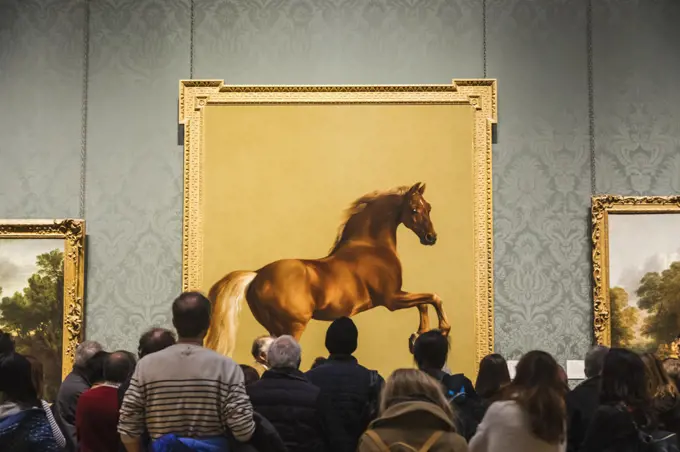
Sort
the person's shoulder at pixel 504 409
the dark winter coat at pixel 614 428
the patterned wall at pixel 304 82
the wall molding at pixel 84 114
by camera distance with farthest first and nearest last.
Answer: the wall molding at pixel 84 114
the patterned wall at pixel 304 82
the dark winter coat at pixel 614 428
the person's shoulder at pixel 504 409

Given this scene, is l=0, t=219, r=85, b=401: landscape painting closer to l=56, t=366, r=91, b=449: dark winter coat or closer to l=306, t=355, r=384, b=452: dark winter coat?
l=56, t=366, r=91, b=449: dark winter coat

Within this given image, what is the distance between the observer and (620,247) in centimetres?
827

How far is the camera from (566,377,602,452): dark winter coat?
17.0 feet

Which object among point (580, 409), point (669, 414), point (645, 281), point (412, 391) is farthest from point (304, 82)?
point (412, 391)

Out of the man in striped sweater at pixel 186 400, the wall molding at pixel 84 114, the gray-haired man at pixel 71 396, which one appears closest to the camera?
the man in striped sweater at pixel 186 400

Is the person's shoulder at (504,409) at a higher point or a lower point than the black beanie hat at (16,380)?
lower

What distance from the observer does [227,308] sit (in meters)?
8.20

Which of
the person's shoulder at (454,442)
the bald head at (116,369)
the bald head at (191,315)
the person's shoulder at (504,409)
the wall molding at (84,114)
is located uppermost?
the wall molding at (84,114)

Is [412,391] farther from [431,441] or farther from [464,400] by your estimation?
[464,400]

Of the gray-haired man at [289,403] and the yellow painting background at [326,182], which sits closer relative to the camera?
the gray-haired man at [289,403]

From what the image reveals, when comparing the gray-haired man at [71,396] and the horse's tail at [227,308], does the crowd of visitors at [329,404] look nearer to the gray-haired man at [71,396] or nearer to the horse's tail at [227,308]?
the gray-haired man at [71,396]

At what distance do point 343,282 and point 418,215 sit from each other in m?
0.90

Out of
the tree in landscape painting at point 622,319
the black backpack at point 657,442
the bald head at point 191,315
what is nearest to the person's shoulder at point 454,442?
the black backpack at point 657,442

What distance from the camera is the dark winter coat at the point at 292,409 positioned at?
498 centimetres
